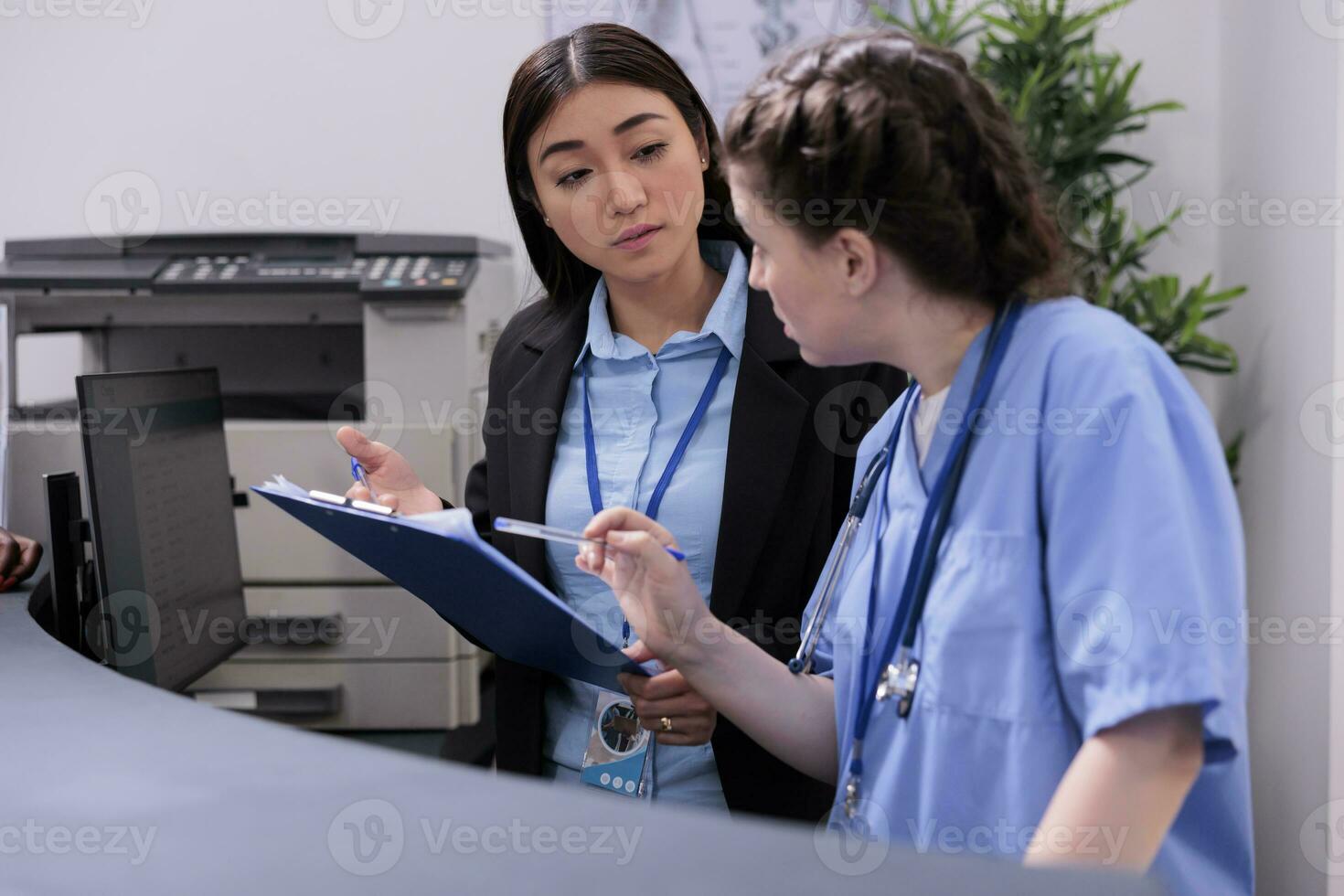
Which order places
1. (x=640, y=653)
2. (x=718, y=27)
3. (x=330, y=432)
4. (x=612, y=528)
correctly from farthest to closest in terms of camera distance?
1. (x=718, y=27)
2. (x=330, y=432)
3. (x=640, y=653)
4. (x=612, y=528)

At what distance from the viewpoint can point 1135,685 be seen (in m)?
0.71

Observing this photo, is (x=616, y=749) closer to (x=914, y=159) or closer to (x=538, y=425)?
(x=538, y=425)

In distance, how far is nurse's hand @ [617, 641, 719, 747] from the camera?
1104 mm

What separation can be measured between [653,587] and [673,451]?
29 cm

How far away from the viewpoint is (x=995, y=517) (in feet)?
2.63

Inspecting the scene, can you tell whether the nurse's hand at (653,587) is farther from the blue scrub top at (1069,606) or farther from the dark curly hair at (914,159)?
the dark curly hair at (914,159)

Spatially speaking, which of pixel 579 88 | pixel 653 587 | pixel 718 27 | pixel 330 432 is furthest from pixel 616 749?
pixel 718 27

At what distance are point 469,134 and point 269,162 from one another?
20.0 inches

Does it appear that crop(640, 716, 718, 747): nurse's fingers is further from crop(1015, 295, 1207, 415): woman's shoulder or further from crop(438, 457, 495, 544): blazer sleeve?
crop(1015, 295, 1207, 415): woman's shoulder

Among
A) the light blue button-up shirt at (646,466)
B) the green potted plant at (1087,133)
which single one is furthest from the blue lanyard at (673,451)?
the green potted plant at (1087,133)

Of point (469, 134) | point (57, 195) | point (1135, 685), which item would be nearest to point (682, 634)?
point (1135, 685)

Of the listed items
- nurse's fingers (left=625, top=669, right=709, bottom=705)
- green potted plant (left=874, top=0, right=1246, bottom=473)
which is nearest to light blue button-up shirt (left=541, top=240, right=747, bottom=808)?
nurse's fingers (left=625, top=669, right=709, bottom=705)

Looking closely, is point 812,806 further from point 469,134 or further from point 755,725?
point 469,134

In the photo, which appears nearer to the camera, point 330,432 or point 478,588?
point 478,588
